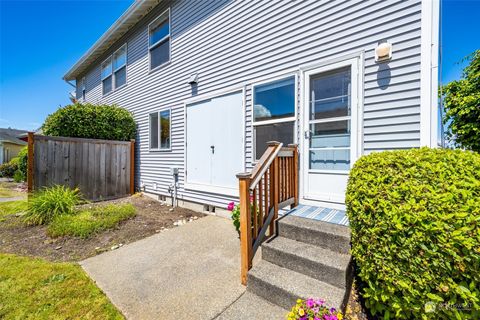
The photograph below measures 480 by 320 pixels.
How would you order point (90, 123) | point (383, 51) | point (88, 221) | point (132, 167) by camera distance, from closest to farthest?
1. point (383, 51)
2. point (88, 221)
3. point (90, 123)
4. point (132, 167)

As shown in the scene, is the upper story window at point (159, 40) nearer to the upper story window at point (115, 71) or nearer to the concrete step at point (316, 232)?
the upper story window at point (115, 71)

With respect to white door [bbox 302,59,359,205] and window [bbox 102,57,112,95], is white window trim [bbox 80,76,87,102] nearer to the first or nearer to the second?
Result: window [bbox 102,57,112,95]

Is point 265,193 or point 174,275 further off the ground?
point 265,193

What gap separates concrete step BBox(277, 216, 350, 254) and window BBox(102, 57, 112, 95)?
31.3 ft

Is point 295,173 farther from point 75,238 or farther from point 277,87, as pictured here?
point 75,238

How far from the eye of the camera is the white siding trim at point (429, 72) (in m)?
2.55

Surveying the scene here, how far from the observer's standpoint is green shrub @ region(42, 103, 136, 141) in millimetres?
6227

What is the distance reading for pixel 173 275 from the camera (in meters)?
2.62

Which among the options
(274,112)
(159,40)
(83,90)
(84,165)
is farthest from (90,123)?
(83,90)

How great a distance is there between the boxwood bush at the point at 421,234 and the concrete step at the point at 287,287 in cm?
31

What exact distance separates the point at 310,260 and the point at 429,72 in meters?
2.69

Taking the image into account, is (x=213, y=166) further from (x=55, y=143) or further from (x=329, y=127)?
(x=55, y=143)

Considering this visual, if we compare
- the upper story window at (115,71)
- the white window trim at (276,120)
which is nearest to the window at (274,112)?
the white window trim at (276,120)

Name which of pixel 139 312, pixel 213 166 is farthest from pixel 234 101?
pixel 139 312
